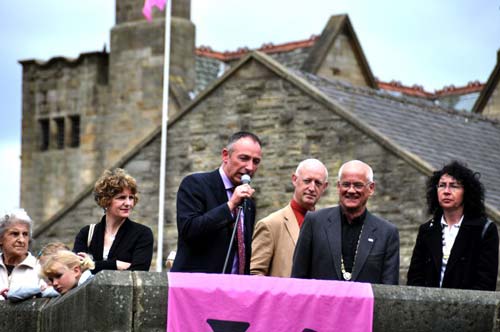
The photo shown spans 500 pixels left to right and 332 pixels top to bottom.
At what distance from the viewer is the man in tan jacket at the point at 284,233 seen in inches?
464

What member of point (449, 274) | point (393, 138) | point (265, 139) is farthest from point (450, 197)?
point (265, 139)

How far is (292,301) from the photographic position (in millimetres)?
9859

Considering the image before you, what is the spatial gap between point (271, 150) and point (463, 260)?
1701 cm

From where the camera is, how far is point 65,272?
1063cm

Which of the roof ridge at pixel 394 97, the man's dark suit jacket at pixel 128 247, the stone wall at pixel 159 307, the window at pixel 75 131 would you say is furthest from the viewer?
the window at pixel 75 131

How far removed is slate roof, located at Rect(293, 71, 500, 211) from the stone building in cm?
4

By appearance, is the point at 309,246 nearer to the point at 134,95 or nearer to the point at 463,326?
the point at 463,326

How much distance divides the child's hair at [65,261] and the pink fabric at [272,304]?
108 centimetres

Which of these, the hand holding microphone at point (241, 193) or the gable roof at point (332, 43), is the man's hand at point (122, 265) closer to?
the hand holding microphone at point (241, 193)

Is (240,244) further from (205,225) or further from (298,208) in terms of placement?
(298,208)

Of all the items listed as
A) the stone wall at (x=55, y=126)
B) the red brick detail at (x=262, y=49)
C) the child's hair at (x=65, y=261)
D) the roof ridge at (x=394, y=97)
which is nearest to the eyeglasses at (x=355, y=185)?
the child's hair at (x=65, y=261)

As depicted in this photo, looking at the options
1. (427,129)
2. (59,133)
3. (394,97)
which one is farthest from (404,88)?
(427,129)

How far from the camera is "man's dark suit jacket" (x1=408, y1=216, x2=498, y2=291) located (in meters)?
11.3

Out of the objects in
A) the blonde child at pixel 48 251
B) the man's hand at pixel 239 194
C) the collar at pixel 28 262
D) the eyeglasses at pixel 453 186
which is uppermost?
the eyeglasses at pixel 453 186
